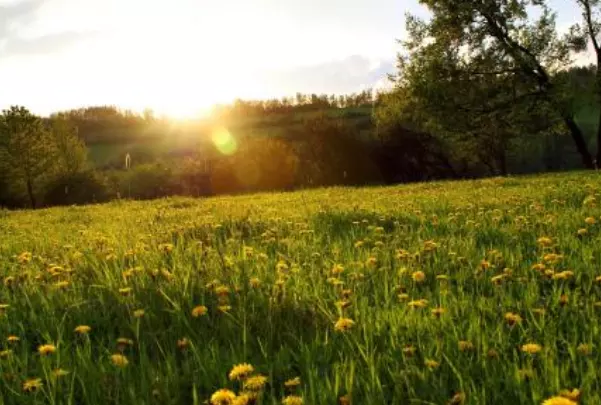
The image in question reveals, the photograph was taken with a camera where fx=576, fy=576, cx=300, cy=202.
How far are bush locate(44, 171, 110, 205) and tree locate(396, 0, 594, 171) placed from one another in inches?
1470

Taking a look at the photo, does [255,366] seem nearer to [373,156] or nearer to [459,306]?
[459,306]

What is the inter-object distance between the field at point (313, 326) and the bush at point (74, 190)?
5317 cm

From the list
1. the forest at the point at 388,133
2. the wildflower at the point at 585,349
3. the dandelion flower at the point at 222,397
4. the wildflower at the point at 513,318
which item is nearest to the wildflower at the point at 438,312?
the wildflower at the point at 513,318

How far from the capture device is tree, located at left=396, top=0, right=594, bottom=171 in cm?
2967

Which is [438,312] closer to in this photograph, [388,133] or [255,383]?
[255,383]

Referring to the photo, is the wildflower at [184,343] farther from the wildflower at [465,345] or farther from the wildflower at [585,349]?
the wildflower at [585,349]

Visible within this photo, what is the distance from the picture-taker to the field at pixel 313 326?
8.89 ft

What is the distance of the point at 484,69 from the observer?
100 feet

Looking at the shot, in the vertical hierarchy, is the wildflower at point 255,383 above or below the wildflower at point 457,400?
above

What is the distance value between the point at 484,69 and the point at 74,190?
41.5 meters

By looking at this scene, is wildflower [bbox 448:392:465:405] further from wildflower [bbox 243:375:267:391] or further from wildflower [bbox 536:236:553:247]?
wildflower [bbox 536:236:553:247]

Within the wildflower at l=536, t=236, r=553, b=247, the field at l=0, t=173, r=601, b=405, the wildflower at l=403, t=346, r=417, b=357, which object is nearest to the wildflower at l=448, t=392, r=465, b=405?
the field at l=0, t=173, r=601, b=405

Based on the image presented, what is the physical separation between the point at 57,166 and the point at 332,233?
56.4m

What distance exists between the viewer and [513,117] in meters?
30.9
